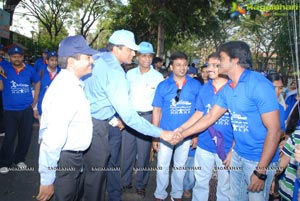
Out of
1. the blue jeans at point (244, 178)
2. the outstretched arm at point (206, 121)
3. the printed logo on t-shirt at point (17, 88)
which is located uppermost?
the printed logo on t-shirt at point (17, 88)

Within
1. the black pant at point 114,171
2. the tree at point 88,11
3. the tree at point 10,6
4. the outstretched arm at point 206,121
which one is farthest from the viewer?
the tree at point 88,11

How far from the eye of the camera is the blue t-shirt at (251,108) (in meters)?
2.45

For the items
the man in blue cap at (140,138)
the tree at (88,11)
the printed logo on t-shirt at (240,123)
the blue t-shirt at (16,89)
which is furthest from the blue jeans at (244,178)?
the tree at (88,11)

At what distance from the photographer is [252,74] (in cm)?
261

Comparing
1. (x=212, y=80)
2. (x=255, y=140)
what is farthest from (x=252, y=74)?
(x=212, y=80)

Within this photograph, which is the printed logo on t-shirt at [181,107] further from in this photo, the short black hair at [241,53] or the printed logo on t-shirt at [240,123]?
the short black hair at [241,53]

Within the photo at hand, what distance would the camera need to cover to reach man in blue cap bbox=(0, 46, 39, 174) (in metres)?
4.96

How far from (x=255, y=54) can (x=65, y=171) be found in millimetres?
36888

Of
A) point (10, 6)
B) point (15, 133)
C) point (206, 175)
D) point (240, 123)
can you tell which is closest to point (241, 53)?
point (240, 123)

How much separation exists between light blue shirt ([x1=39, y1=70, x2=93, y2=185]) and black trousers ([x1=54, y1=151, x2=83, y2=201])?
0.27ft

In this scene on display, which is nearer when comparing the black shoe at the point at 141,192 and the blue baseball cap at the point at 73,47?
the blue baseball cap at the point at 73,47

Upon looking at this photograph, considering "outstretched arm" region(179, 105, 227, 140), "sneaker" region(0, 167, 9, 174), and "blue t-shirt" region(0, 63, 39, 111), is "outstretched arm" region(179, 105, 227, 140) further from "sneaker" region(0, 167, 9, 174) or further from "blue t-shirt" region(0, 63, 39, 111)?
"sneaker" region(0, 167, 9, 174)

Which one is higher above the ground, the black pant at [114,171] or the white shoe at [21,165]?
the black pant at [114,171]

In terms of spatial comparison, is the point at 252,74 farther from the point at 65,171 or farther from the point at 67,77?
the point at 65,171
